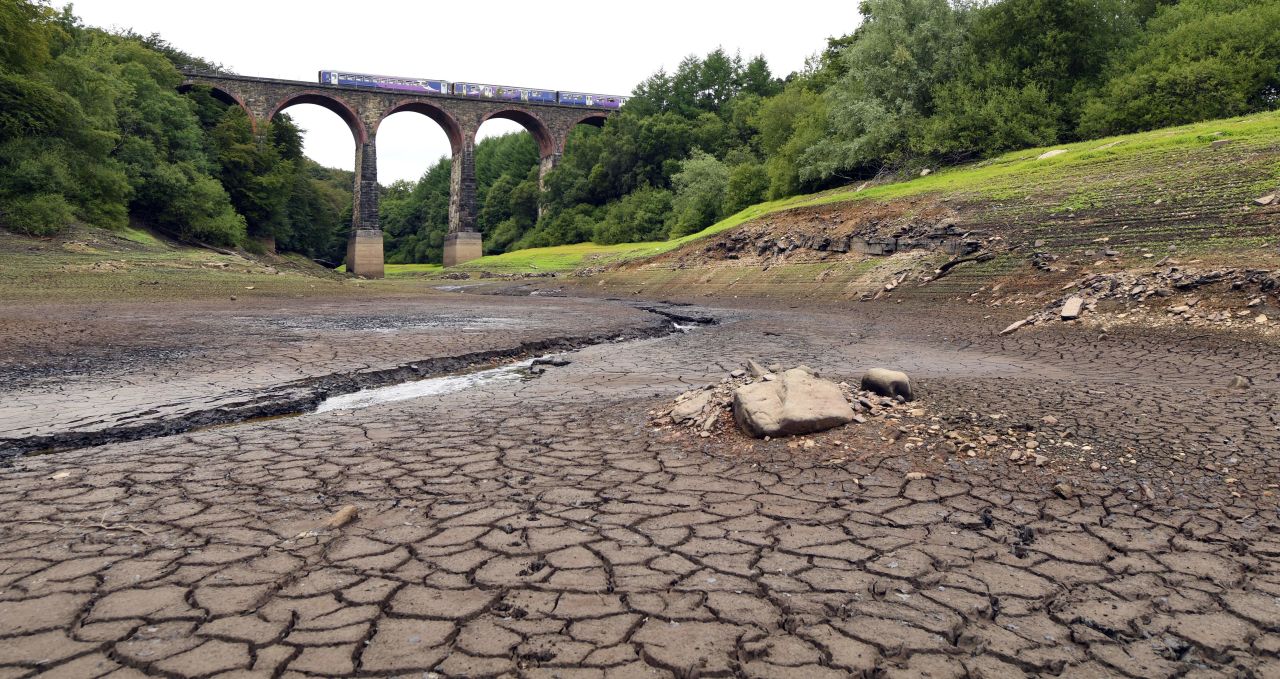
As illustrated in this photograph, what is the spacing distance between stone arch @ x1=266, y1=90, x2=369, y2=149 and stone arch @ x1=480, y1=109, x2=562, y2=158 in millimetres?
10704

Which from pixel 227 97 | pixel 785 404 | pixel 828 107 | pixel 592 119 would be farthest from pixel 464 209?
pixel 785 404

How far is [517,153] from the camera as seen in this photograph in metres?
77.8

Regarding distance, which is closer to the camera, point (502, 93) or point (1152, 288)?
point (1152, 288)

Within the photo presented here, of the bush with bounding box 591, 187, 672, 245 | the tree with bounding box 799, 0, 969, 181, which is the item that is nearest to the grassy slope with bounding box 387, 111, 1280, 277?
the tree with bounding box 799, 0, 969, 181

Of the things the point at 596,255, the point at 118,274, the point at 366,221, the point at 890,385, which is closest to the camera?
the point at 890,385

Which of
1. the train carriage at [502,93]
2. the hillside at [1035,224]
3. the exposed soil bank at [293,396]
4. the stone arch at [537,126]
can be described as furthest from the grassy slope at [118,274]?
the stone arch at [537,126]

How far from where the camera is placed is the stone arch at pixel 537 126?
6047 centimetres

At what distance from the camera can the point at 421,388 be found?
24.2ft

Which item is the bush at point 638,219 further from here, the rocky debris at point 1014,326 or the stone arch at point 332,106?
the rocky debris at point 1014,326

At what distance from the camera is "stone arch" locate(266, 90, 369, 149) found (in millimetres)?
51062

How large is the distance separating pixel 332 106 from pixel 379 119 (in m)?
3.64

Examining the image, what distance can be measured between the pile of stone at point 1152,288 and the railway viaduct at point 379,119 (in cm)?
5074

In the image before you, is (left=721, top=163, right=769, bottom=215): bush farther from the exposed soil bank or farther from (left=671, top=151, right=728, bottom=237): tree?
the exposed soil bank

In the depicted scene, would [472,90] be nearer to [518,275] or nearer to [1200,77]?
[518,275]
